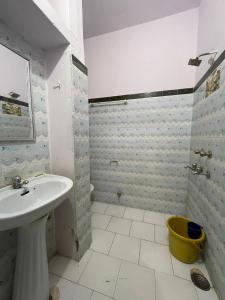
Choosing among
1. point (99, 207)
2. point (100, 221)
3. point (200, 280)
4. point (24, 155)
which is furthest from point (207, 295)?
point (24, 155)

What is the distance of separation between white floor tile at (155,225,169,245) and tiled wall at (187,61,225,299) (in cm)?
41

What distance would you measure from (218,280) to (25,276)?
1.36 metres

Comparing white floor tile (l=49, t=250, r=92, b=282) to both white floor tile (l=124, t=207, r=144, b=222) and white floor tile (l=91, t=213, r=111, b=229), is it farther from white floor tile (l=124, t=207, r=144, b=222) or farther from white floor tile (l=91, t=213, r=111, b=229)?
white floor tile (l=124, t=207, r=144, b=222)

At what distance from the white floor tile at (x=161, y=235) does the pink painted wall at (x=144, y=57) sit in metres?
1.84

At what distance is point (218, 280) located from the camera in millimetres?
1046

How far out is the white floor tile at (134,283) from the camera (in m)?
1.06

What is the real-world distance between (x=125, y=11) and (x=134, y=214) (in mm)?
2712

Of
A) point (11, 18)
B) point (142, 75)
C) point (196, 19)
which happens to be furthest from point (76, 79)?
point (196, 19)

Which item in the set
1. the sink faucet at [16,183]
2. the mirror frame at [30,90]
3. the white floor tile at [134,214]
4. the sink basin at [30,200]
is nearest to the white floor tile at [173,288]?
the white floor tile at [134,214]

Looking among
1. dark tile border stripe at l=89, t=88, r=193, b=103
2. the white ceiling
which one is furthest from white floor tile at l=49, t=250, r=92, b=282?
the white ceiling

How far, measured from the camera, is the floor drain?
1.11 meters

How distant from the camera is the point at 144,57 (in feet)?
6.38

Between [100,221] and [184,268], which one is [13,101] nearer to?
[100,221]

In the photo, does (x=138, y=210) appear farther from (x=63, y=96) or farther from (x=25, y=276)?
(x=63, y=96)
